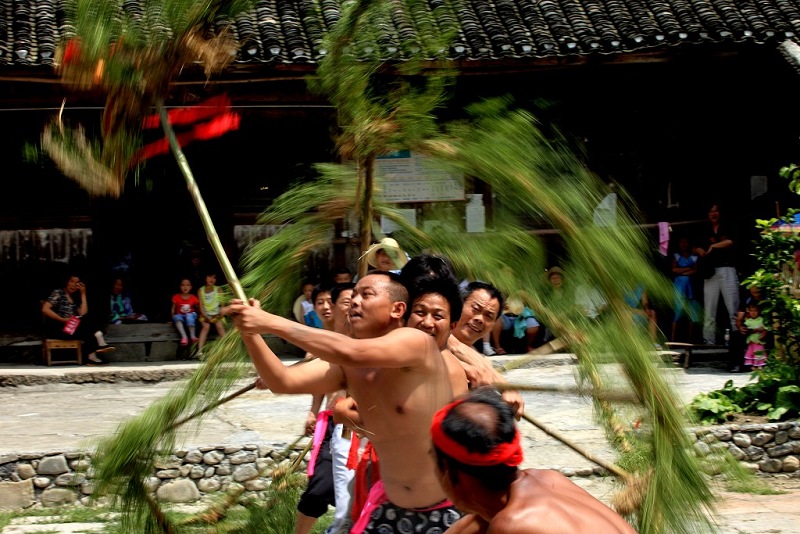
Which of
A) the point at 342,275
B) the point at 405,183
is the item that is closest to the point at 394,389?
the point at 342,275

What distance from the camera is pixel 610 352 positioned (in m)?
4.21

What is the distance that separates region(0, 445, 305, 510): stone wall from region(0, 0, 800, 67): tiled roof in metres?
4.52

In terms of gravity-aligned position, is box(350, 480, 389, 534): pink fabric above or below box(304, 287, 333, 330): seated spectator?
below

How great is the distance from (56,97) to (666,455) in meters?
8.64

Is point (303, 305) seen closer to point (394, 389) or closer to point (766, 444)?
point (766, 444)

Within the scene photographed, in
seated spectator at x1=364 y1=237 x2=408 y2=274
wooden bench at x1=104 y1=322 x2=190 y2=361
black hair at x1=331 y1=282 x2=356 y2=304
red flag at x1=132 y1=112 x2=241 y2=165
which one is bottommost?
wooden bench at x1=104 y1=322 x2=190 y2=361

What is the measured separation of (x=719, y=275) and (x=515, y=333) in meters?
2.30

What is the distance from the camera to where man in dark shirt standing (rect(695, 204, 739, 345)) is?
1124 cm

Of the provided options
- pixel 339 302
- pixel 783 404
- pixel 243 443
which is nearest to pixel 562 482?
pixel 339 302

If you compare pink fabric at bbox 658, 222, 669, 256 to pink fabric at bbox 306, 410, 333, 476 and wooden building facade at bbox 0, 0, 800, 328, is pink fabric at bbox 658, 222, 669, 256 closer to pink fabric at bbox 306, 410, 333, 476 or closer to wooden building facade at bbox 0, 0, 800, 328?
wooden building facade at bbox 0, 0, 800, 328

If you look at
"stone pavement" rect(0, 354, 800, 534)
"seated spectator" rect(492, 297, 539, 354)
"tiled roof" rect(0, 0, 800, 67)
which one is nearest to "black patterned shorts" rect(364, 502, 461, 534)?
"stone pavement" rect(0, 354, 800, 534)

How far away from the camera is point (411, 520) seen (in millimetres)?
3693

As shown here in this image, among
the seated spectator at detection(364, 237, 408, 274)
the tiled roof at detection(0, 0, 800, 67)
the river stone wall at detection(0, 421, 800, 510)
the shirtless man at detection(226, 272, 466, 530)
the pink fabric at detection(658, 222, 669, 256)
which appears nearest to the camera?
the shirtless man at detection(226, 272, 466, 530)

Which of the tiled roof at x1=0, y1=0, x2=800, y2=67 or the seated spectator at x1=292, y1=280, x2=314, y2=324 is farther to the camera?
the seated spectator at x1=292, y1=280, x2=314, y2=324
